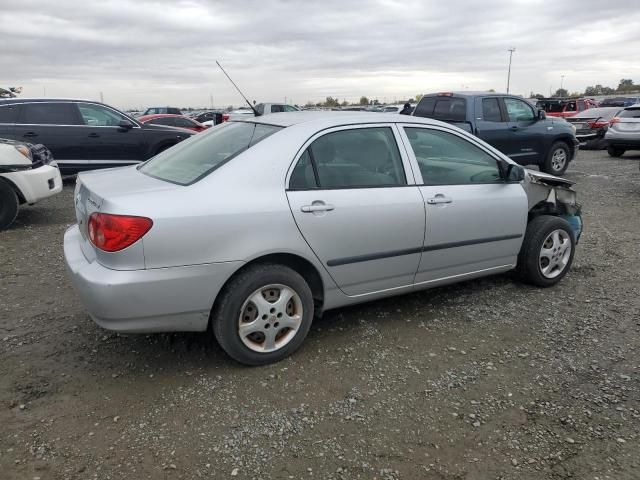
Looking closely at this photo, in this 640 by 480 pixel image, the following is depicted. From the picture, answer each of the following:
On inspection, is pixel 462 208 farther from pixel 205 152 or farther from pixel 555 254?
pixel 205 152

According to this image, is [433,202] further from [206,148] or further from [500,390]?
[206,148]

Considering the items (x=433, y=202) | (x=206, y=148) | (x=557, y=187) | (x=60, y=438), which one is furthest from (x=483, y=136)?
(x=60, y=438)

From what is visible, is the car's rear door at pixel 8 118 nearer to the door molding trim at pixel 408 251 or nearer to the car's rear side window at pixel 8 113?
the car's rear side window at pixel 8 113

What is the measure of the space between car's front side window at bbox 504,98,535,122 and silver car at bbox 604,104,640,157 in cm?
520

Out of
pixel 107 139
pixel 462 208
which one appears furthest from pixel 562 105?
pixel 462 208

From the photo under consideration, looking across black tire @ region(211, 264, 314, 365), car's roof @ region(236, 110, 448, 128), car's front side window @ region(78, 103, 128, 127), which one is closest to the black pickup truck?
car's front side window @ region(78, 103, 128, 127)

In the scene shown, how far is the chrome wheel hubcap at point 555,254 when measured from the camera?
4543 millimetres

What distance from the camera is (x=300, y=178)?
330cm

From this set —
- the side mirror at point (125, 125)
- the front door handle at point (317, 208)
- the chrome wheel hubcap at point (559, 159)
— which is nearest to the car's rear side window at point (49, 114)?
the side mirror at point (125, 125)

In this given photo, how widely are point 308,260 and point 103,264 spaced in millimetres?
1182

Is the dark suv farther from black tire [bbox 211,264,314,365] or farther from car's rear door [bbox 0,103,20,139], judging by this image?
black tire [bbox 211,264,314,365]

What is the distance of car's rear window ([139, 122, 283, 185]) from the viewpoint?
10.8ft

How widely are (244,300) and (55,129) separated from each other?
7663 mm

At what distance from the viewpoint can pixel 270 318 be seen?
3.23 m
